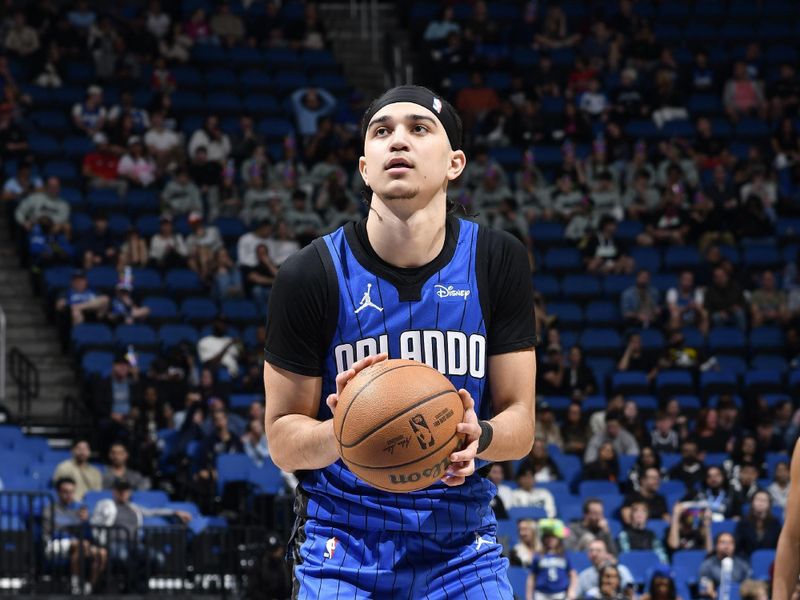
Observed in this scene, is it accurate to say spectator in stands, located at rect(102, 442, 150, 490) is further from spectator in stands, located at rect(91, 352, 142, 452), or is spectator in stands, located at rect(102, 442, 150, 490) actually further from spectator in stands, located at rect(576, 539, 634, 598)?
spectator in stands, located at rect(576, 539, 634, 598)

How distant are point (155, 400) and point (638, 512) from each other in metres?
5.48

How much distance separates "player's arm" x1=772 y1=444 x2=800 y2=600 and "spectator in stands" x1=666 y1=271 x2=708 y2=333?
13594mm

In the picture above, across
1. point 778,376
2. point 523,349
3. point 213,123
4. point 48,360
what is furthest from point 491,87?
point 523,349

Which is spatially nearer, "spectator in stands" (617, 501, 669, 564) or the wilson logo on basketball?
the wilson logo on basketball

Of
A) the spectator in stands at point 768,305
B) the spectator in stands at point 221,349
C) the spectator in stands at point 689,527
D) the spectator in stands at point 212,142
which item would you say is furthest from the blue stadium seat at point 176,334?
the spectator in stands at point 768,305

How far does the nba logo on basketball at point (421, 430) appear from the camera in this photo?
3912 millimetres

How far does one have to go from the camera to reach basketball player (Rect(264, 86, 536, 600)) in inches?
172

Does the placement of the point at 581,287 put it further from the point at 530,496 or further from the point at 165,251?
the point at 165,251

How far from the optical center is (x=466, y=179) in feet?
67.6

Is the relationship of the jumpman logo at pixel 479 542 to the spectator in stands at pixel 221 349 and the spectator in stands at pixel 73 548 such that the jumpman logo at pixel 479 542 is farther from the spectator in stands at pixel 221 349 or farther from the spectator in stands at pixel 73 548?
the spectator in stands at pixel 221 349

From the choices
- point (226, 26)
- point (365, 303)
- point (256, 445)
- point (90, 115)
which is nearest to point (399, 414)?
point (365, 303)

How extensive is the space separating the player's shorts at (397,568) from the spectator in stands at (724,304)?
15.2 m

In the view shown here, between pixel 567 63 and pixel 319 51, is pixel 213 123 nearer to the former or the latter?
pixel 319 51

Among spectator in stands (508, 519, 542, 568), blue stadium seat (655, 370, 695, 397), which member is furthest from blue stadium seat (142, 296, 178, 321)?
blue stadium seat (655, 370, 695, 397)
